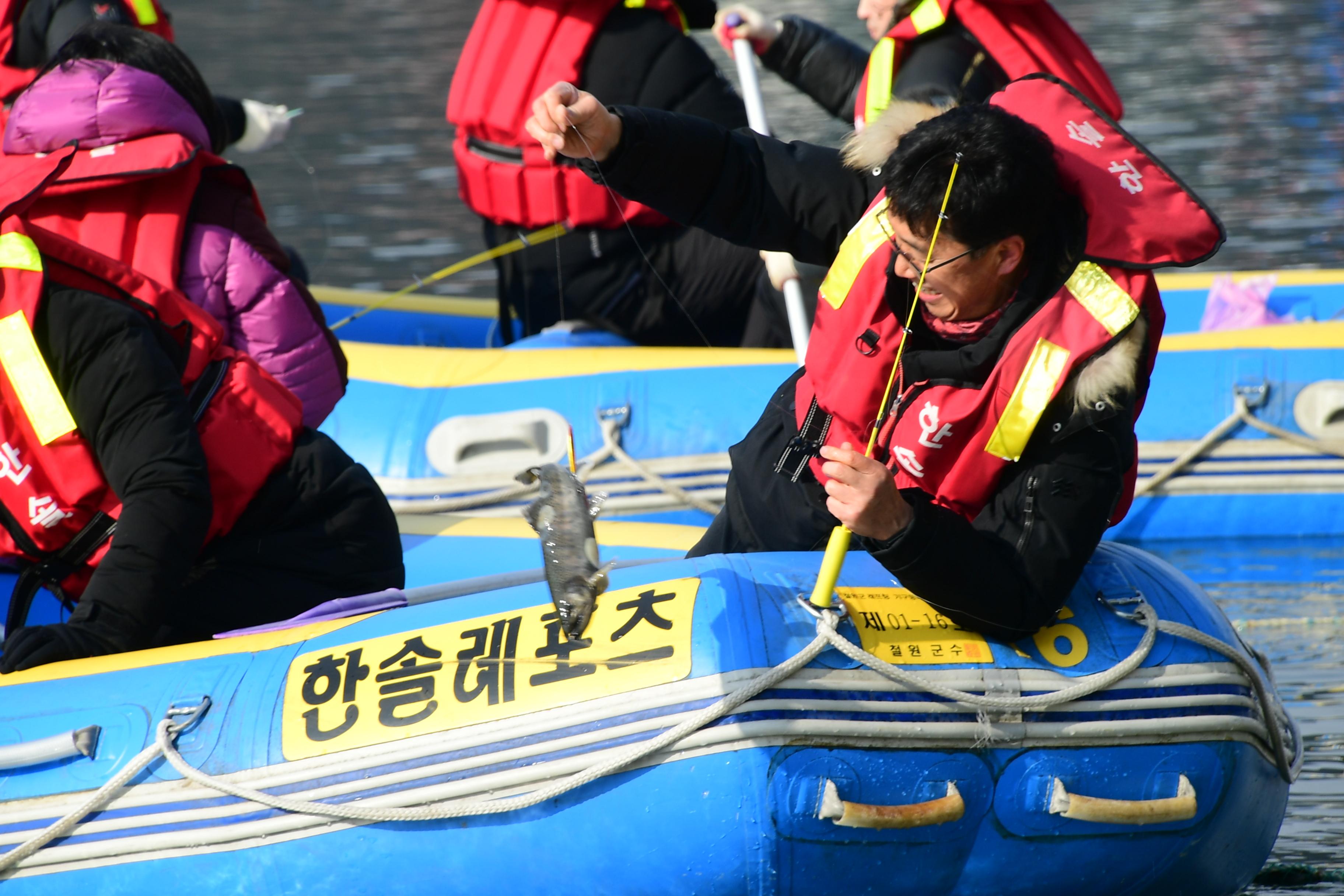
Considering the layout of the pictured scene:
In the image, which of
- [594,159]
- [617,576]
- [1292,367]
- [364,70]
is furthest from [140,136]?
[364,70]

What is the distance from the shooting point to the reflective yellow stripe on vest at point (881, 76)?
13.8 feet

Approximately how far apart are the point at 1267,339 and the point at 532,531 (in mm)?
2205

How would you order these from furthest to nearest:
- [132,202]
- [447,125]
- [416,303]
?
[447,125] < [416,303] < [132,202]

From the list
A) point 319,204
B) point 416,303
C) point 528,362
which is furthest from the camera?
point 319,204

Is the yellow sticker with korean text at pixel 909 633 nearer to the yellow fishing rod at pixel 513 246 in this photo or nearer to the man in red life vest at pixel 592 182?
the man in red life vest at pixel 592 182

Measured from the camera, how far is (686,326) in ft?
16.8

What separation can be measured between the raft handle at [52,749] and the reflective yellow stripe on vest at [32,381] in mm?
467

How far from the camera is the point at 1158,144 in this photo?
1066 centimetres

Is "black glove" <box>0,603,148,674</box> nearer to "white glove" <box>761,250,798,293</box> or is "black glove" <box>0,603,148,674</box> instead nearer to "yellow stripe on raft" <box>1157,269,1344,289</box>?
"white glove" <box>761,250,798,293</box>

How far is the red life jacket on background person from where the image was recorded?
2244 millimetres

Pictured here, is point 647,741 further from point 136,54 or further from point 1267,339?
point 1267,339

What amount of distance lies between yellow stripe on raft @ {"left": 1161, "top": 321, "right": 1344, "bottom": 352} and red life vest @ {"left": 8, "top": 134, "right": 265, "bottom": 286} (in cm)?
→ 267

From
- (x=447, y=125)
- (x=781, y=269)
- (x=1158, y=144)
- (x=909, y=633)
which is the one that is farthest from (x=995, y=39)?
(x=447, y=125)

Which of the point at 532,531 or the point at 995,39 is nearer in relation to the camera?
the point at 532,531
